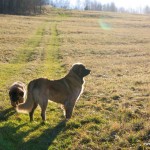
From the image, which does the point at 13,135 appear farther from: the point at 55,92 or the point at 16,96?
the point at 16,96

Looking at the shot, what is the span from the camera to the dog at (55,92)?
9516 mm

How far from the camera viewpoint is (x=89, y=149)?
8016 mm

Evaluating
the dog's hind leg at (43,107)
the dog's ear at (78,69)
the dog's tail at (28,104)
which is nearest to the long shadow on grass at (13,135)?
the dog's hind leg at (43,107)

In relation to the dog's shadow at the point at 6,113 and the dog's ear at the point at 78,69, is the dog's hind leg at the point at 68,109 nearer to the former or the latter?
the dog's ear at the point at 78,69

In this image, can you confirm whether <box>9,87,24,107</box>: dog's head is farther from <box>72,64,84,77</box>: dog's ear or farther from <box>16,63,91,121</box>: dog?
<box>72,64,84,77</box>: dog's ear

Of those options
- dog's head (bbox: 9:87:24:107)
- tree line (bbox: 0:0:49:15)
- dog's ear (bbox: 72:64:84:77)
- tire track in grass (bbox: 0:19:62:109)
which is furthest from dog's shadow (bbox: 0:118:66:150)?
tree line (bbox: 0:0:49:15)

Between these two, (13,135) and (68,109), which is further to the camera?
(68,109)

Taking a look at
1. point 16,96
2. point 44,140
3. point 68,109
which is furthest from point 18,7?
point 44,140

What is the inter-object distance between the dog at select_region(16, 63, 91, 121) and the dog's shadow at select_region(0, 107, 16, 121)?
0.86 metres

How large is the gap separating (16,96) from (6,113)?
676 mm

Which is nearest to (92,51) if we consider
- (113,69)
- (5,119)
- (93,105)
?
(113,69)

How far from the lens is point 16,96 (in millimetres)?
10828

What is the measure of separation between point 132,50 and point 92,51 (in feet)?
17.0

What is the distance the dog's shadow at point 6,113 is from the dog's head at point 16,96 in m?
0.25
